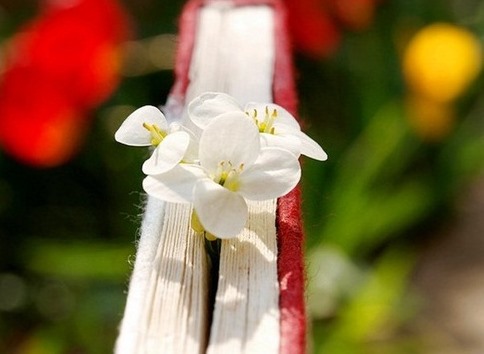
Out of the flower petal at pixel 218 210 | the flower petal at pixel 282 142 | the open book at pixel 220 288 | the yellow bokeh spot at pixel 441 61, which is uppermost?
the yellow bokeh spot at pixel 441 61

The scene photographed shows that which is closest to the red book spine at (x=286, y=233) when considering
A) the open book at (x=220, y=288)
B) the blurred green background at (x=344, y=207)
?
the open book at (x=220, y=288)

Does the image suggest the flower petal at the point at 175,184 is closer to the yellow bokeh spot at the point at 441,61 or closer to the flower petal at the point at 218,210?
the flower petal at the point at 218,210

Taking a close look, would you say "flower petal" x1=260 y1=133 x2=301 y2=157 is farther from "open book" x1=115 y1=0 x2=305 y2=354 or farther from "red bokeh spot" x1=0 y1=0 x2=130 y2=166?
"red bokeh spot" x1=0 y1=0 x2=130 y2=166

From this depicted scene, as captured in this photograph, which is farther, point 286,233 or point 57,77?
point 57,77

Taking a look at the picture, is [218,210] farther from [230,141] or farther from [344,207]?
[344,207]

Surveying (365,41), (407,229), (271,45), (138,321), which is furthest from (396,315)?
(138,321)

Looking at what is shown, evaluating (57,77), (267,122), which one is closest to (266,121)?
(267,122)

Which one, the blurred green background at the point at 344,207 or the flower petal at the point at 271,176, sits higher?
the blurred green background at the point at 344,207
